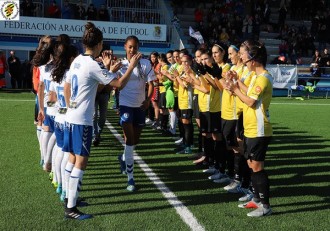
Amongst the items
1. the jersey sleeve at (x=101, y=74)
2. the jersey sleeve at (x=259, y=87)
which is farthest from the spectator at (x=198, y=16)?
the jersey sleeve at (x=101, y=74)

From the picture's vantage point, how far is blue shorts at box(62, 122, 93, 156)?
18.0 ft

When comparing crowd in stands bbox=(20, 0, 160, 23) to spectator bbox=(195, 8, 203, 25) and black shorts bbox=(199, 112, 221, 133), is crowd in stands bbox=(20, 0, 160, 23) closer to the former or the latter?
spectator bbox=(195, 8, 203, 25)

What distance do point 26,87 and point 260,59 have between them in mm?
20273

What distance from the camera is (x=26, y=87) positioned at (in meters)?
24.4

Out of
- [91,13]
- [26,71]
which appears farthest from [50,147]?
[91,13]

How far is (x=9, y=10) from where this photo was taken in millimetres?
24453

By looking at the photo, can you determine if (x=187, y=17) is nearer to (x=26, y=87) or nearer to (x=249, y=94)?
(x=26, y=87)

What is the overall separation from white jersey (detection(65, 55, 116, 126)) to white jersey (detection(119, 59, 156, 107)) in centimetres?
151

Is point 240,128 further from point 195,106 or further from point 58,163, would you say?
point 195,106

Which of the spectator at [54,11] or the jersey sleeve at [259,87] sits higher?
the spectator at [54,11]


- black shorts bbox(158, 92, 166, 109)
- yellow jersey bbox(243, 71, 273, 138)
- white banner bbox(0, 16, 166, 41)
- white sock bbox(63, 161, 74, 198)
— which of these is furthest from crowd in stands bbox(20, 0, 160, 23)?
yellow jersey bbox(243, 71, 273, 138)

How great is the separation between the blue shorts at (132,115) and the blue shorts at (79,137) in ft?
4.84

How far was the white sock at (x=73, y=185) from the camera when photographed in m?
5.56

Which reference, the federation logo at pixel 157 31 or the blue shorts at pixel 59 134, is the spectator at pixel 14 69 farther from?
the blue shorts at pixel 59 134
